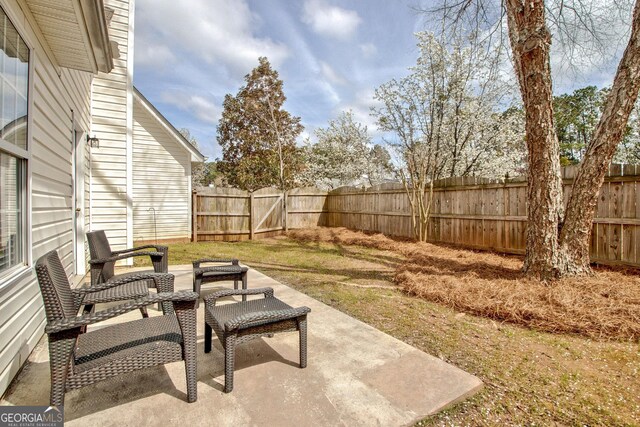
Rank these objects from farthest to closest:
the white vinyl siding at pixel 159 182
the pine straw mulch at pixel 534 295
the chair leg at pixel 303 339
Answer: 1. the white vinyl siding at pixel 159 182
2. the pine straw mulch at pixel 534 295
3. the chair leg at pixel 303 339

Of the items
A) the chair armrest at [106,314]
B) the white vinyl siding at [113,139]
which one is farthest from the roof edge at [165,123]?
the chair armrest at [106,314]

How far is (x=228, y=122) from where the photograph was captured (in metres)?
19.7

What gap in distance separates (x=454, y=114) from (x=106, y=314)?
12.0 metres

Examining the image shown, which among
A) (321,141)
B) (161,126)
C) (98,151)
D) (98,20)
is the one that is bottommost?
(98,151)

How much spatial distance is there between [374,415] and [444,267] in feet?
14.0

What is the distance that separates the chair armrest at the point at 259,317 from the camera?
1.88 meters

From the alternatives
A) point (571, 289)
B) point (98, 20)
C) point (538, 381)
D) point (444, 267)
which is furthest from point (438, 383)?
point (98, 20)

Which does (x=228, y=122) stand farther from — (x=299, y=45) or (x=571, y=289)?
(x=571, y=289)

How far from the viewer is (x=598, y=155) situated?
396 cm

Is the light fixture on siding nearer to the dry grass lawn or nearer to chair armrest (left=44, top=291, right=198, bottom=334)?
the dry grass lawn

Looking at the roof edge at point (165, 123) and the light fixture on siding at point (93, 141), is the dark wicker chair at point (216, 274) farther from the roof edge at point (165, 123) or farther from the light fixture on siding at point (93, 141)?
the roof edge at point (165, 123)

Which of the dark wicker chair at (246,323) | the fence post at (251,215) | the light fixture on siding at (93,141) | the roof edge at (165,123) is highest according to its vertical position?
the roof edge at (165,123)

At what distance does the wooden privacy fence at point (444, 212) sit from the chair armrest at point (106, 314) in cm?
659

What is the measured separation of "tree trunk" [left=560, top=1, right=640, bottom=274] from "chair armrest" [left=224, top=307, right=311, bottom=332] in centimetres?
396
